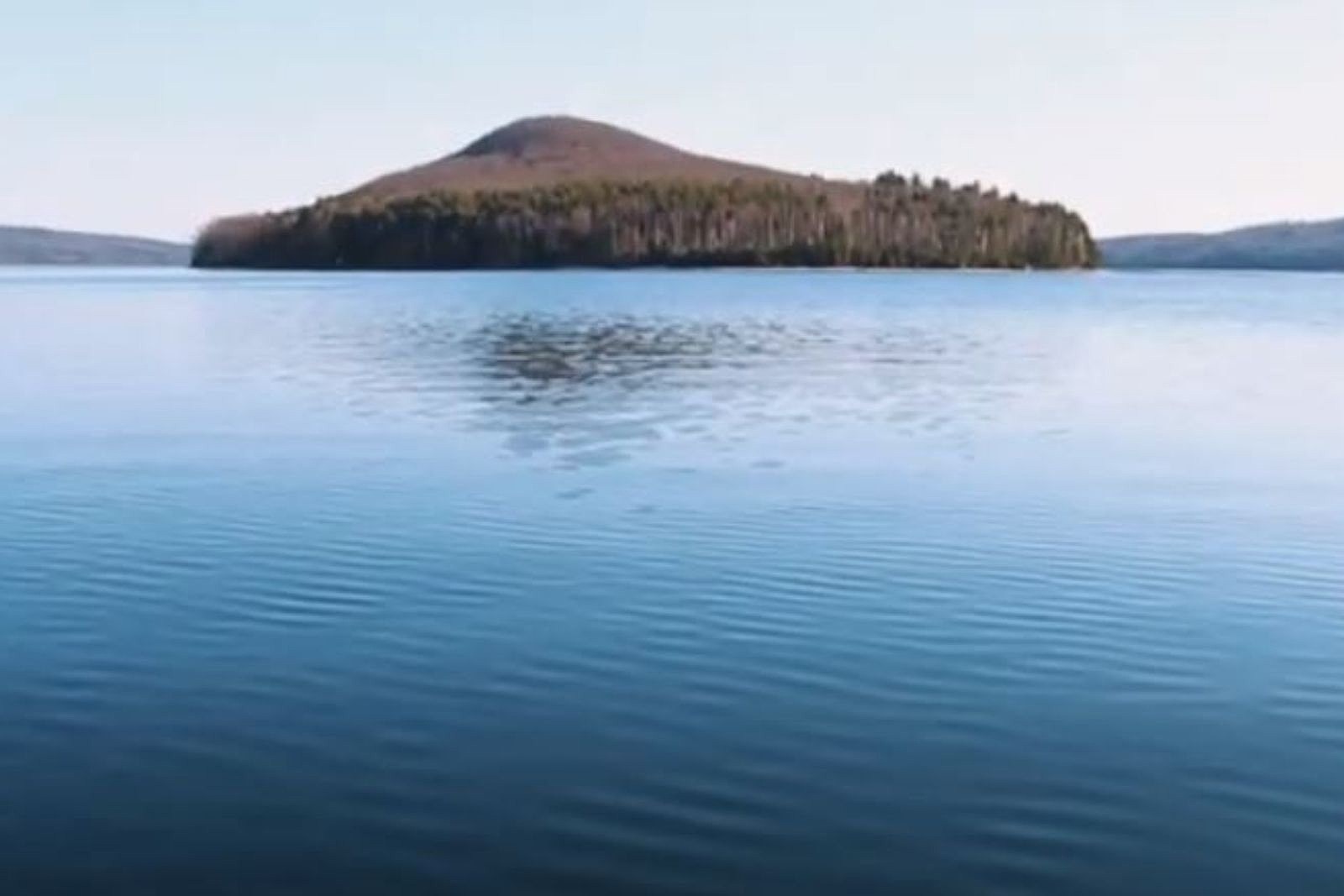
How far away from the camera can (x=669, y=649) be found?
14.3m

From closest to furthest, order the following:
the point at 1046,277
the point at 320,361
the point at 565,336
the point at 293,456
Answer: the point at 293,456
the point at 320,361
the point at 565,336
the point at 1046,277

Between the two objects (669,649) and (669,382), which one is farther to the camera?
(669,382)

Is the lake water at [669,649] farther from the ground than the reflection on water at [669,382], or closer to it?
farther from the ground

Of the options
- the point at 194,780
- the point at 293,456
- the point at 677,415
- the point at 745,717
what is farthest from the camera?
the point at 677,415

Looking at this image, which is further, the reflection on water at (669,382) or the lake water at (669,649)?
the reflection on water at (669,382)

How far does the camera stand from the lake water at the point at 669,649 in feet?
32.2

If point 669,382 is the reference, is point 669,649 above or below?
above

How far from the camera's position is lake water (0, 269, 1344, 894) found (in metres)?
9.81

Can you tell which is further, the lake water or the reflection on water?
the reflection on water

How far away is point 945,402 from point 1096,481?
12.6 m

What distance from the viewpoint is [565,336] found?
2456 inches

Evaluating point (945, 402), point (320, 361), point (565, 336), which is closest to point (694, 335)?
point (565, 336)

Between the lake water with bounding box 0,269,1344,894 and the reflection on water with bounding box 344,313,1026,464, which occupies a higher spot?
the lake water with bounding box 0,269,1344,894

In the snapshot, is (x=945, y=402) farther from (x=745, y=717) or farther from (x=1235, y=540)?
(x=745, y=717)
